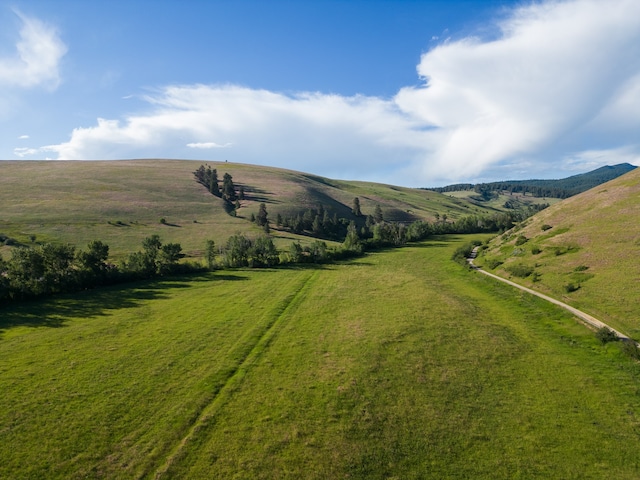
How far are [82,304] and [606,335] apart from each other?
2700 inches

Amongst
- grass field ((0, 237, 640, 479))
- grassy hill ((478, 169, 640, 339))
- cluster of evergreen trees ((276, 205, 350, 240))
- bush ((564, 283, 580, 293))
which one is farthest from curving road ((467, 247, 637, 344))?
cluster of evergreen trees ((276, 205, 350, 240))

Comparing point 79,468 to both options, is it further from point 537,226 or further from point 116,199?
point 116,199

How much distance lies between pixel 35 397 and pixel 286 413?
1970cm

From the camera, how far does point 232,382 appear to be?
94.6ft

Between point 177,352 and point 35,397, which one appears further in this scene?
point 177,352

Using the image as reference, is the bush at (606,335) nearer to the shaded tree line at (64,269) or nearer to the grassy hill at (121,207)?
the shaded tree line at (64,269)

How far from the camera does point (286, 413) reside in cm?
2456

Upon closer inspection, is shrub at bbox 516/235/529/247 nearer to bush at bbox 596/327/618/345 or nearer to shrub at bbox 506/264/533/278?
shrub at bbox 506/264/533/278

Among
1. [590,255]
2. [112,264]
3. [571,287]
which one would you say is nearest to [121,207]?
[112,264]

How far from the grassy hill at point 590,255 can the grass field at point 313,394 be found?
540cm

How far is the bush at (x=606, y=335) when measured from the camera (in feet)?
112

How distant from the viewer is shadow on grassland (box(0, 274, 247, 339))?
44241 mm

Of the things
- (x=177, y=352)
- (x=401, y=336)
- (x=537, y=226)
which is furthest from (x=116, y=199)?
(x=537, y=226)

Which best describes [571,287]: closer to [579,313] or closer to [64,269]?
[579,313]
